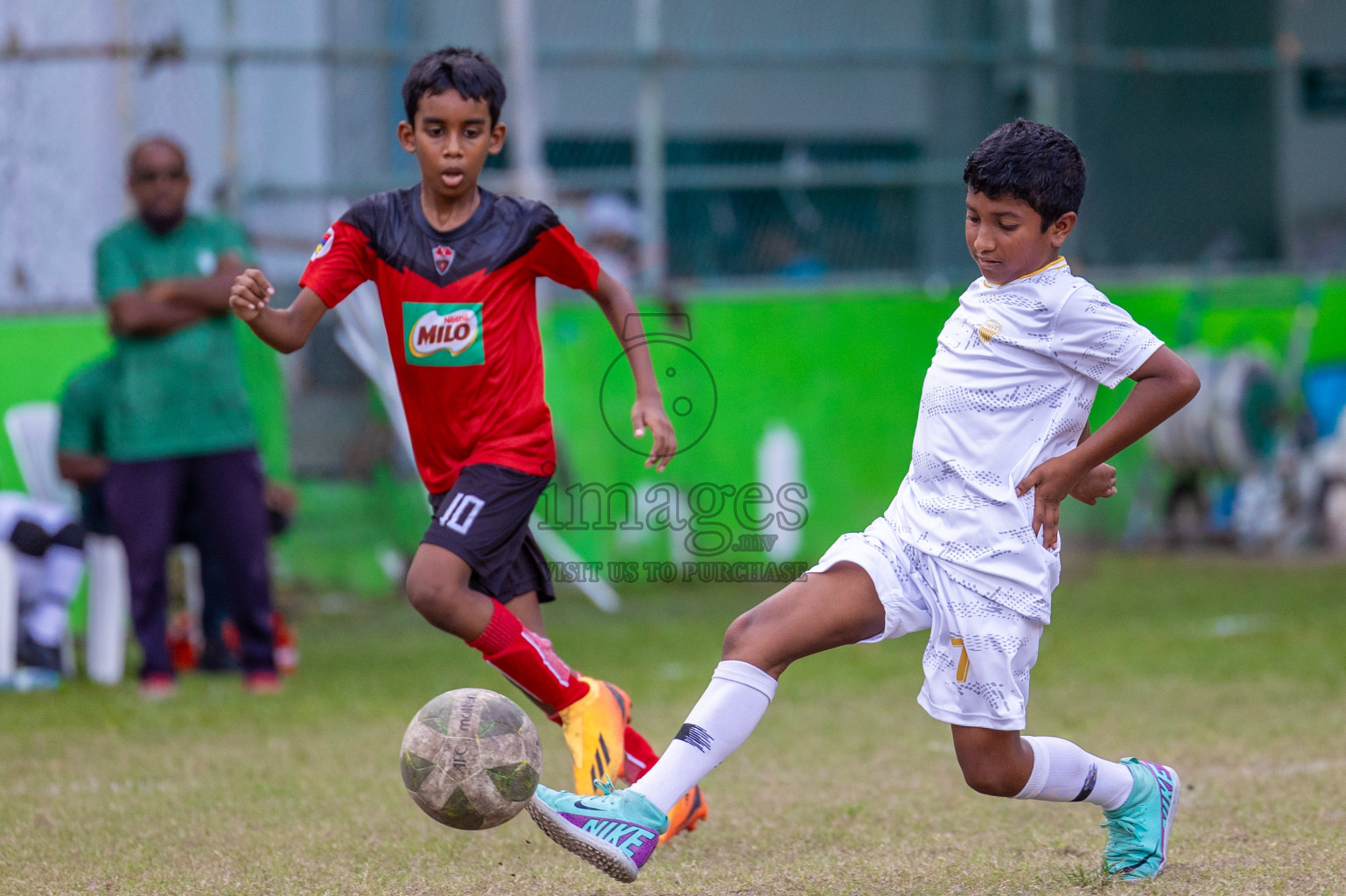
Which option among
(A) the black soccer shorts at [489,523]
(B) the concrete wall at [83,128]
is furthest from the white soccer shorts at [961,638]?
(B) the concrete wall at [83,128]

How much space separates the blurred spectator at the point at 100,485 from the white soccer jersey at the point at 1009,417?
4.77m

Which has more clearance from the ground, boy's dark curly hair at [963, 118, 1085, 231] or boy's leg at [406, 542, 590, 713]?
boy's dark curly hair at [963, 118, 1085, 231]

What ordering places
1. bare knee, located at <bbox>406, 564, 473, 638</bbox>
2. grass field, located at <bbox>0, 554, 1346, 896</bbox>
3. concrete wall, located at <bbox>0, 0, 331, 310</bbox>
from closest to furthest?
1. grass field, located at <bbox>0, 554, 1346, 896</bbox>
2. bare knee, located at <bbox>406, 564, 473, 638</bbox>
3. concrete wall, located at <bbox>0, 0, 331, 310</bbox>

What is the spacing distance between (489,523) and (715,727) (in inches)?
38.9

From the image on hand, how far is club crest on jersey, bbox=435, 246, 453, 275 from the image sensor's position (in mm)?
4449

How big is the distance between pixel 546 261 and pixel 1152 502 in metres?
8.79

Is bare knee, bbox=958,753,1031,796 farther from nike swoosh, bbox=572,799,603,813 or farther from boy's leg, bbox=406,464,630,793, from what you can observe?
boy's leg, bbox=406,464,630,793

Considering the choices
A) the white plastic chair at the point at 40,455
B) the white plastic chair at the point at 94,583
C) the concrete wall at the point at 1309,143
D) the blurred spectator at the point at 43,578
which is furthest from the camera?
the concrete wall at the point at 1309,143

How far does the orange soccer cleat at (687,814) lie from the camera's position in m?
4.20

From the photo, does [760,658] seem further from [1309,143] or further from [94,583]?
[1309,143]

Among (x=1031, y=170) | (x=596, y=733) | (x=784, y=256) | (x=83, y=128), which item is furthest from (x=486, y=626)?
(x=784, y=256)

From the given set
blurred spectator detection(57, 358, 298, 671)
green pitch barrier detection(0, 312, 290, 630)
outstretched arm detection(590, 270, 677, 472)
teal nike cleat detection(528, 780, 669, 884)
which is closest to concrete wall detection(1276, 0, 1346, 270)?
green pitch barrier detection(0, 312, 290, 630)

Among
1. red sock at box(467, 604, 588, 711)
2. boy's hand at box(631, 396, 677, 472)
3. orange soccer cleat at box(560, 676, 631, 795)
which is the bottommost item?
orange soccer cleat at box(560, 676, 631, 795)

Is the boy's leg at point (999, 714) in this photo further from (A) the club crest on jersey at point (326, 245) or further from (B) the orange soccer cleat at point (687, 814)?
(A) the club crest on jersey at point (326, 245)
